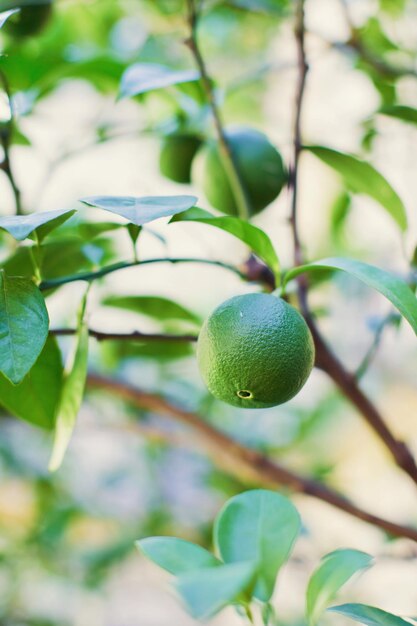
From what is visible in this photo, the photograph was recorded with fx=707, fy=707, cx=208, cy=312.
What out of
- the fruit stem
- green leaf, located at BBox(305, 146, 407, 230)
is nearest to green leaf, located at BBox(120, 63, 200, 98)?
the fruit stem

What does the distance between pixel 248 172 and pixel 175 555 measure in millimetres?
442

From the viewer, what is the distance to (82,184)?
1509 millimetres

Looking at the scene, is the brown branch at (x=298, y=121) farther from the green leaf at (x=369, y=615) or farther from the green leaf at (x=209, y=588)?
the green leaf at (x=209, y=588)

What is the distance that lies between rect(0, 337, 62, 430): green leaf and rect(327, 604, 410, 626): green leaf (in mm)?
286

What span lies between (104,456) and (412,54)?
4.56 ft

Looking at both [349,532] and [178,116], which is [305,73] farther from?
[349,532]

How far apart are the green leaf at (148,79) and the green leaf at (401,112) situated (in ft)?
0.68

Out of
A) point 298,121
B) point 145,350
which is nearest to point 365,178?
point 298,121

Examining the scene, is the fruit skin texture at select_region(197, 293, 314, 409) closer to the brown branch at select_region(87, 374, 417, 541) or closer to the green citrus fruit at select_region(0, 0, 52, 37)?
the brown branch at select_region(87, 374, 417, 541)

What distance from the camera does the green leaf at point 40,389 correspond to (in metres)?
0.60

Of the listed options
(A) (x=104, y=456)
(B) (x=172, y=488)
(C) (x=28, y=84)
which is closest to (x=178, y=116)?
(C) (x=28, y=84)

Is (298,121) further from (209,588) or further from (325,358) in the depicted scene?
(209,588)

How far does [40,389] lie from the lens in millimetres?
606

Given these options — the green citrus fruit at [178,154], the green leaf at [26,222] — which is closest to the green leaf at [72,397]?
the green leaf at [26,222]
